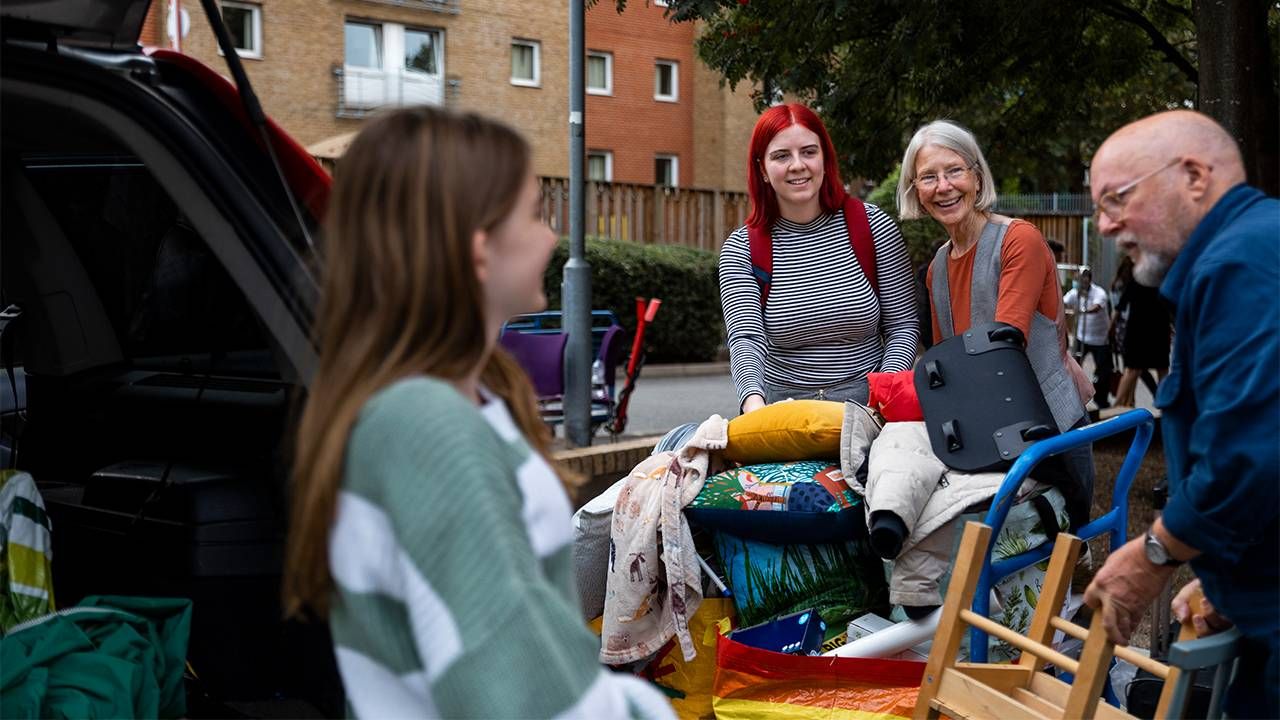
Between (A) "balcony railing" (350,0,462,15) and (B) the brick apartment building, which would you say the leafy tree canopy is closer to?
(B) the brick apartment building

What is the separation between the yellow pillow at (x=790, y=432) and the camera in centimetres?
368

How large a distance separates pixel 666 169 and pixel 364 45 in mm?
9592

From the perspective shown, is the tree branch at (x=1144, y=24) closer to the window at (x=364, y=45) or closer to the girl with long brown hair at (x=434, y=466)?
the girl with long brown hair at (x=434, y=466)

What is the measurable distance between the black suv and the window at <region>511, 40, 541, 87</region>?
3126cm

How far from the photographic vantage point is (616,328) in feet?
33.7

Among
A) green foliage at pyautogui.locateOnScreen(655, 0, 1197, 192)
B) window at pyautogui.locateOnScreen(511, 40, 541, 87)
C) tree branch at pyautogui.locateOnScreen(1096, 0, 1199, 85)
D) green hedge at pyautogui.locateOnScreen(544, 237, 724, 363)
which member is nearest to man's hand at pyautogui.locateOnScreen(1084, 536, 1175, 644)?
green foliage at pyautogui.locateOnScreen(655, 0, 1197, 192)

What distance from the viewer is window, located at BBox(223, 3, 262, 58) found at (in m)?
28.8

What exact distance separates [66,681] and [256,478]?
0.49 meters

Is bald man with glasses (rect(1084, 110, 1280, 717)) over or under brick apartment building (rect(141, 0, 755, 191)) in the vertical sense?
under

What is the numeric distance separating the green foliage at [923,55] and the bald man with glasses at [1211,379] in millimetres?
5096

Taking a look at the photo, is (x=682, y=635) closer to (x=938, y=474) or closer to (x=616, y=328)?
(x=938, y=474)

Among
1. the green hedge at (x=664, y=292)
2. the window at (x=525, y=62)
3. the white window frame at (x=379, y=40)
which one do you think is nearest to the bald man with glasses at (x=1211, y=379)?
the green hedge at (x=664, y=292)

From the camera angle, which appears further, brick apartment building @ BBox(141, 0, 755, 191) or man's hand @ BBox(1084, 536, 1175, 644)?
brick apartment building @ BBox(141, 0, 755, 191)

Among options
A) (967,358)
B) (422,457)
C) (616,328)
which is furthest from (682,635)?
(616,328)
